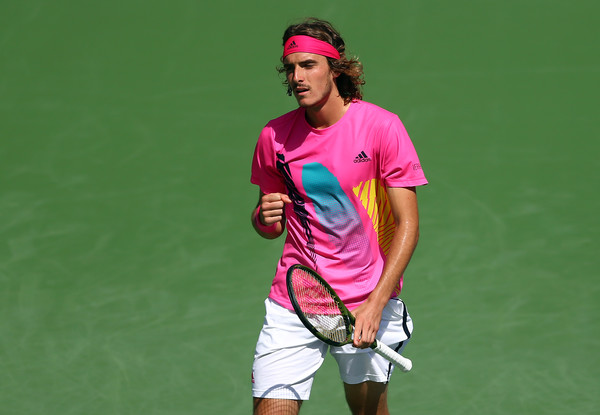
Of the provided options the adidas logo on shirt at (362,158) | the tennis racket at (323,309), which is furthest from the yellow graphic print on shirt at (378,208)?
the tennis racket at (323,309)

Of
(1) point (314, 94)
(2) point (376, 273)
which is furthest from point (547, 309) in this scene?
(1) point (314, 94)

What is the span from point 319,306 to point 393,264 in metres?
0.41

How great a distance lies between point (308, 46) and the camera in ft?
15.1

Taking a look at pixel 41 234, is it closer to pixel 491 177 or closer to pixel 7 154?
pixel 7 154

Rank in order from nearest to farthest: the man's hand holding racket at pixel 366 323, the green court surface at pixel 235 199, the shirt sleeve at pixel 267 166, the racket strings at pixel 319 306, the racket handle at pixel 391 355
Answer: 1. the man's hand holding racket at pixel 366 323
2. the racket handle at pixel 391 355
3. the racket strings at pixel 319 306
4. the shirt sleeve at pixel 267 166
5. the green court surface at pixel 235 199

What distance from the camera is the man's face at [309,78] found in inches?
180

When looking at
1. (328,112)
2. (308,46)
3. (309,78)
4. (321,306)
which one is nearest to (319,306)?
(321,306)

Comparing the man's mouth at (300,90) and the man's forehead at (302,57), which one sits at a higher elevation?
the man's forehead at (302,57)

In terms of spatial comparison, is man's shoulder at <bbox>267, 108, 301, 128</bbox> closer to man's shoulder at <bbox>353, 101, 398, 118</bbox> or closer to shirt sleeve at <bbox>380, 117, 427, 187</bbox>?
man's shoulder at <bbox>353, 101, 398, 118</bbox>

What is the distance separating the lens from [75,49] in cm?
906

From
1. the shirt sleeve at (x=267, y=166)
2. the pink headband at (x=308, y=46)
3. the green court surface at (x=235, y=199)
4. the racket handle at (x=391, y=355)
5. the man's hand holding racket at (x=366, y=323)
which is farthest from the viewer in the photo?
the green court surface at (x=235, y=199)

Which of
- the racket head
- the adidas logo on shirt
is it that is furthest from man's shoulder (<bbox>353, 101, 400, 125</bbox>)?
the racket head

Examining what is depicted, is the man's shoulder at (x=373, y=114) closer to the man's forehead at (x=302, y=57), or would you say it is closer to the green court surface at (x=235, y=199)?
the man's forehead at (x=302, y=57)

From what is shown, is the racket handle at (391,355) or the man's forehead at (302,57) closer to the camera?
the racket handle at (391,355)
